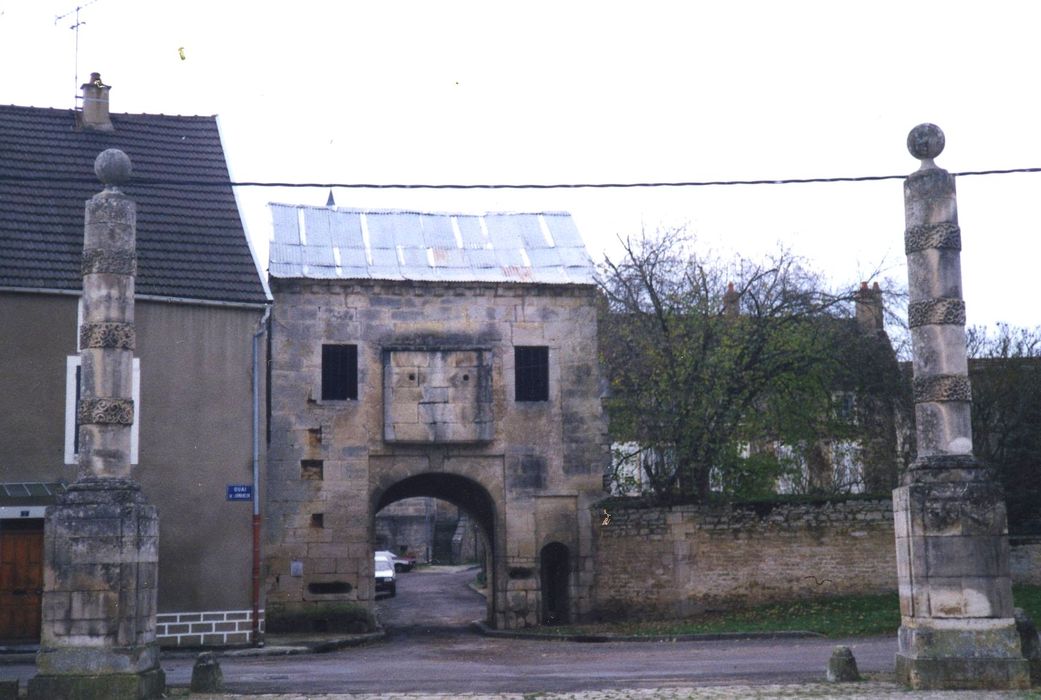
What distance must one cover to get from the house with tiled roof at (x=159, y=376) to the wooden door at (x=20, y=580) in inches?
0.7

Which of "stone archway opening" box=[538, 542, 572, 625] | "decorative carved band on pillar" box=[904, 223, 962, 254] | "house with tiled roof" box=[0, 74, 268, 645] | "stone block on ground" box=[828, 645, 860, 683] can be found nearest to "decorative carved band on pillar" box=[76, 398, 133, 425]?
"house with tiled roof" box=[0, 74, 268, 645]

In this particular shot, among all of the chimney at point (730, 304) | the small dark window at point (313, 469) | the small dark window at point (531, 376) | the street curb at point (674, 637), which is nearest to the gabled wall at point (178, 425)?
the small dark window at point (313, 469)

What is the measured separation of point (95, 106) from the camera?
83.1 feet

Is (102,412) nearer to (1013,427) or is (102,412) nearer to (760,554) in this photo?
(760,554)

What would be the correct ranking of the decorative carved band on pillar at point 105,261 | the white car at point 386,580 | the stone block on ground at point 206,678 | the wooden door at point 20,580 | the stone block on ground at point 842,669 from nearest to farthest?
the stone block on ground at point 842,669
the stone block on ground at point 206,678
the decorative carved band on pillar at point 105,261
the wooden door at point 20,580
the white car at point 386,580

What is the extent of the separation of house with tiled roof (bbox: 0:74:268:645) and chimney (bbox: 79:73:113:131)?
2.24 ft

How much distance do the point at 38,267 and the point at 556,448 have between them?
10.9 metres

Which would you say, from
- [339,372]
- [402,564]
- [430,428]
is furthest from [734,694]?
[402,564]

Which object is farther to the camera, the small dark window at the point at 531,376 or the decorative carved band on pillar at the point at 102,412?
the small dark window at the point at 531,376

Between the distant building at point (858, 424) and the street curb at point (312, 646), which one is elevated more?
the distant building at point (858, 424)

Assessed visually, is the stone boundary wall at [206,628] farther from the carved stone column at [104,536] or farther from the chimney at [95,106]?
the chimney at [95,106]

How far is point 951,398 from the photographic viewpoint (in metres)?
15.0

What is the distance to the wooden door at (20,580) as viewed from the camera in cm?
2116

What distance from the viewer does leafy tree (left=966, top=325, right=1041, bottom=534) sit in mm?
33094
